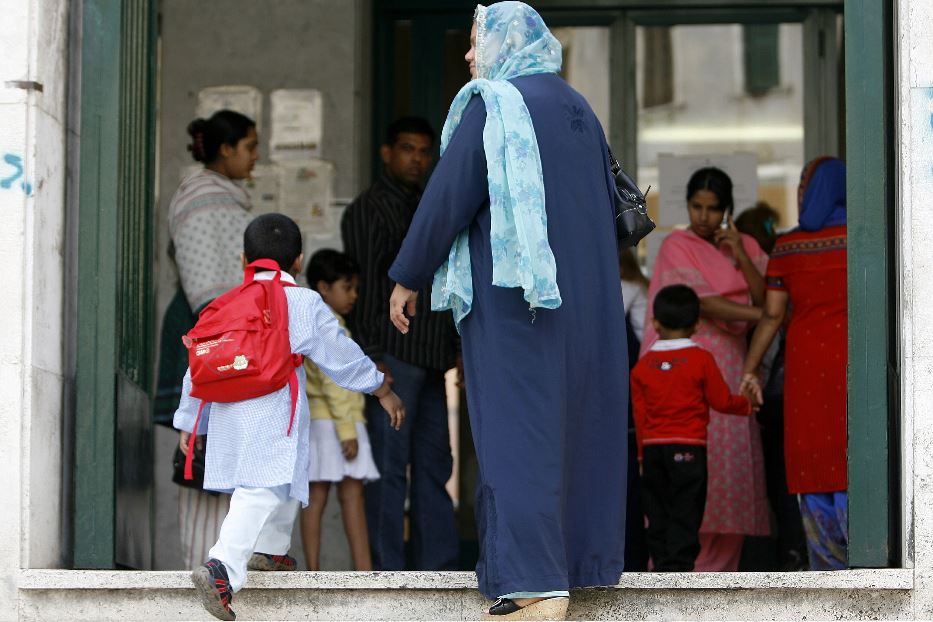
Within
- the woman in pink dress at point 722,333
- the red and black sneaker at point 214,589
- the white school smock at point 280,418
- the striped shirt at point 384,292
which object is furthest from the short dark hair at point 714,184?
the red and black sneaker at point 214,589

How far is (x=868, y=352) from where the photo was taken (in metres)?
5.61

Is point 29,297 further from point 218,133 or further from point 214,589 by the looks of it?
point 218,133

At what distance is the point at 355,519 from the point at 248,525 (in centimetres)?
167

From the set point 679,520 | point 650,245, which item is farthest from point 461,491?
point 679,520

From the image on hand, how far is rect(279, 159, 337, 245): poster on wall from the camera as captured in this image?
8.38 metres

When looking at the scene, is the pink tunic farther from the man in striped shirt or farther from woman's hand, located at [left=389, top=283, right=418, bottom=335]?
woman's hand, located at [left=389, top=283, right=418, bottom=335]

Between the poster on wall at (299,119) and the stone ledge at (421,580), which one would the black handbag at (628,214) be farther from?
the poster on wall at (299,119)

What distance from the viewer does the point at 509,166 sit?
201 inches

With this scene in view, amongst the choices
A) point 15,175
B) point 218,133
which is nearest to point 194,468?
point 15,175

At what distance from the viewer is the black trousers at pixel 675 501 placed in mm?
6789

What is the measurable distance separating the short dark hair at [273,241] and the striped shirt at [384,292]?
1.33m

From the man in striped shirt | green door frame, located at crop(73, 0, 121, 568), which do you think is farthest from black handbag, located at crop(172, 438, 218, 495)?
the man in striped shirt

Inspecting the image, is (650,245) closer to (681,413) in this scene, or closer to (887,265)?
(681,413)

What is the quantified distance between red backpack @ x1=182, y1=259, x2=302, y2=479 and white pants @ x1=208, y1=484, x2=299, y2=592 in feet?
0.76
